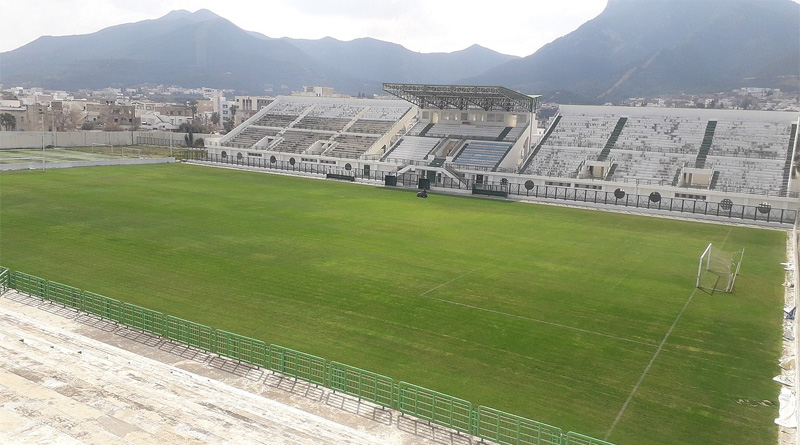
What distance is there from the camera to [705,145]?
56469mm

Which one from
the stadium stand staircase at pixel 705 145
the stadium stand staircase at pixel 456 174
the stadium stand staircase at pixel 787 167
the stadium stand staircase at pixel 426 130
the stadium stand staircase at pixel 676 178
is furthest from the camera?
the stadium stand staircase at pixel 426 130

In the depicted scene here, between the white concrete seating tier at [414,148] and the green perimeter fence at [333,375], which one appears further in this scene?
the white concrete seating tier at [414,148]

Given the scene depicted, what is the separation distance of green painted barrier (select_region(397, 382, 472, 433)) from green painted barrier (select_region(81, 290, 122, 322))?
9870 millimetres

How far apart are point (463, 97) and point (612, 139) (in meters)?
16.7

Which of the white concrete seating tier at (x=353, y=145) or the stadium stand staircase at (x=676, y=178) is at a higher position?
the white concrete seating tier at (x=353, y=145)

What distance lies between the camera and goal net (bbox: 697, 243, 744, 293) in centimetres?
2508

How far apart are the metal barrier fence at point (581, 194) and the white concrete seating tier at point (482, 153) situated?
11.3ft

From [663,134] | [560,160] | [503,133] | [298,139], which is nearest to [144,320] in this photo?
[560,160]

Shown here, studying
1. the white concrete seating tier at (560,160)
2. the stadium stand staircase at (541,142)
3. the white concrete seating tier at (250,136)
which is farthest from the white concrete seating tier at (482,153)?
the white concrete seating tier at (250,136)

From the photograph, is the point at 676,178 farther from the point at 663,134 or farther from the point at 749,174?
the point at 663,134

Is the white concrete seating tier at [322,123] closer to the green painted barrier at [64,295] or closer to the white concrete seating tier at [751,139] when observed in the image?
the white concrete seating tier at [751,139]

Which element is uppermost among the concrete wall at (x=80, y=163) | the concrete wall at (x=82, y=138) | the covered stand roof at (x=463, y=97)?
the covered stand roof at (x=463, y=97)

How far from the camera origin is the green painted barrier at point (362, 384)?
13.9 metres

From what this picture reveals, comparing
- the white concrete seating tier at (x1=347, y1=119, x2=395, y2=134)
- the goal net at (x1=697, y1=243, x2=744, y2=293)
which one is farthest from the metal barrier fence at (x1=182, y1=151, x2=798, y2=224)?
the goal net at (x1=697, y1=243, x2=744, y2=293)
